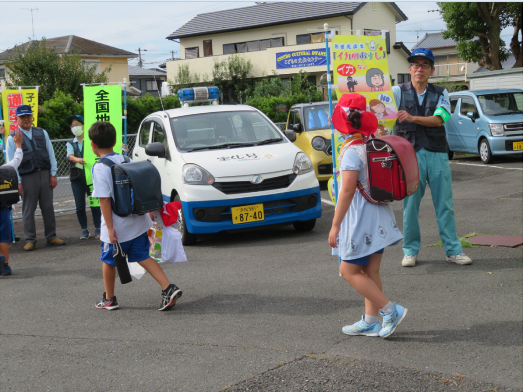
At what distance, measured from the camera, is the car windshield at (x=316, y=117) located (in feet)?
43.7

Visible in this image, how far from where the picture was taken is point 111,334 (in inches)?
186

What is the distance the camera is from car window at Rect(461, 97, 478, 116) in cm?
1652

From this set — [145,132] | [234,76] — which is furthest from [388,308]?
[234,76]

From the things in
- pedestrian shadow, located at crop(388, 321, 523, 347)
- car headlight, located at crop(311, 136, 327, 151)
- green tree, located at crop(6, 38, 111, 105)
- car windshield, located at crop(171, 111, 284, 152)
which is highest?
green tree, located at crop(6, 38, 111, 105)

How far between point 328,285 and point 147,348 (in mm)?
2108

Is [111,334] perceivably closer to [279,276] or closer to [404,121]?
[279,276]

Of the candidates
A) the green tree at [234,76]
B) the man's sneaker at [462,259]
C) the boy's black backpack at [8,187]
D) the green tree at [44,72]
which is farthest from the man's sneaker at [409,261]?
the green tree at [234,76]

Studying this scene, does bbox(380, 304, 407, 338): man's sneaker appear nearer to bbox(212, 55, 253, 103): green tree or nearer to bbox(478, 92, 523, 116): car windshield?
bbox(478, 92, 523, 116): car windshield

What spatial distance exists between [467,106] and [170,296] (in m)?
13.7

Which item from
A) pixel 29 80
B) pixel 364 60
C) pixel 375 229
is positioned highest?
pixel 29 80

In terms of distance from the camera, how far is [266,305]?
210 inches

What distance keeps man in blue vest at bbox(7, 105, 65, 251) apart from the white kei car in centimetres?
159

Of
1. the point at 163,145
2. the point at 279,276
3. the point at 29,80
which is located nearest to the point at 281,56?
the point at 29,80

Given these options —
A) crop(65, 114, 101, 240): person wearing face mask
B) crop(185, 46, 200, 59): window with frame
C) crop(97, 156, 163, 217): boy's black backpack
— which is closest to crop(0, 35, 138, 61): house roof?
crop(185, 46, 200, 59): window with frame
